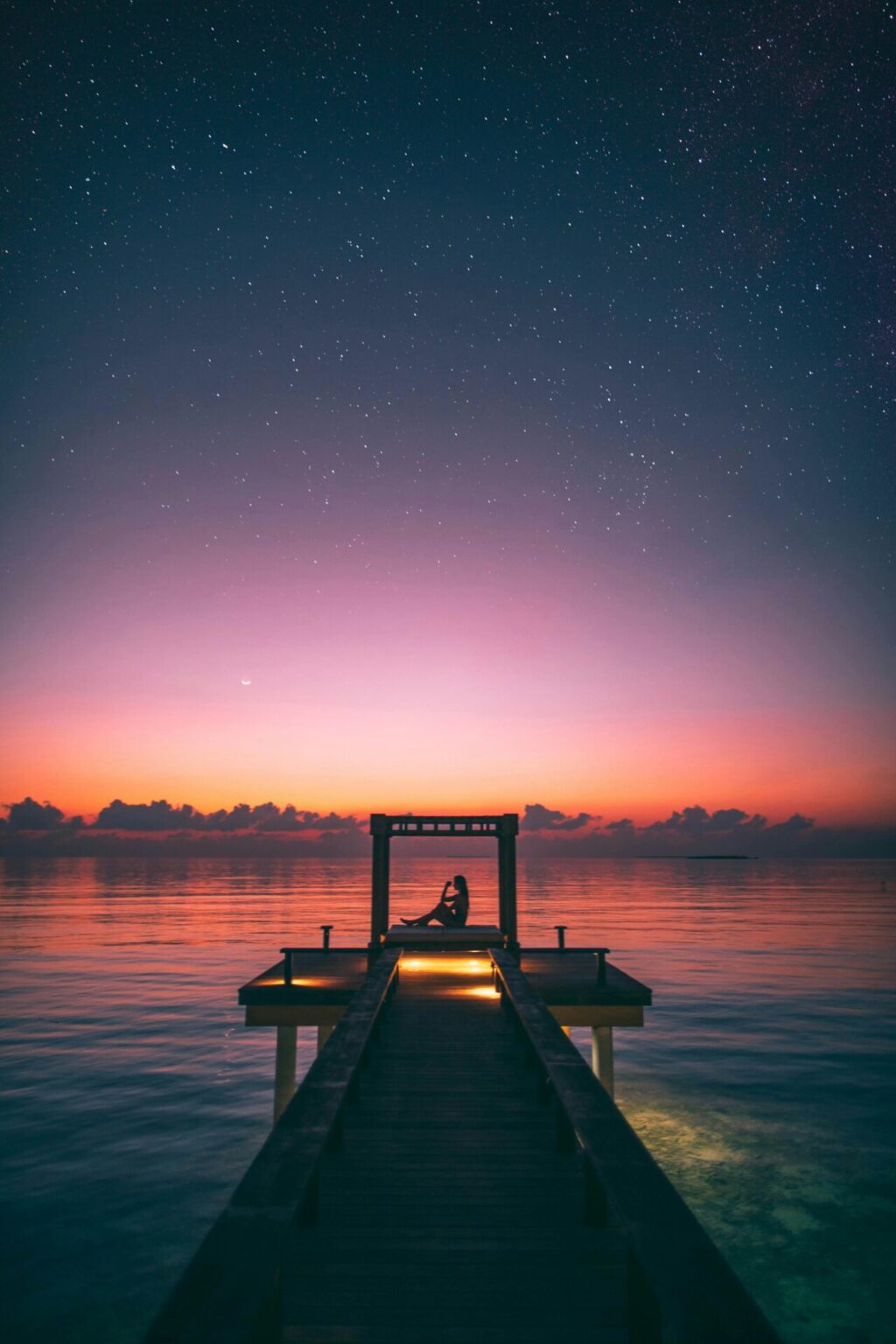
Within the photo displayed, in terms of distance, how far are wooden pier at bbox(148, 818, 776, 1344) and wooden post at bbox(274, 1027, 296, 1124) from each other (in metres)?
7.48

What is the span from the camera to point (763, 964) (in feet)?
130

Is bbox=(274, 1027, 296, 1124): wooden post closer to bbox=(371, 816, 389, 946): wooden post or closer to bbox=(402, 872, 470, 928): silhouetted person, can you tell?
bbox=(371, 816, 389, 946): wooden post

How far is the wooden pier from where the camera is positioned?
3.07 metres

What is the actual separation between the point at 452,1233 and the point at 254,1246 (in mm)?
2306

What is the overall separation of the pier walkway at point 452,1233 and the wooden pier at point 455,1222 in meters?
0.01

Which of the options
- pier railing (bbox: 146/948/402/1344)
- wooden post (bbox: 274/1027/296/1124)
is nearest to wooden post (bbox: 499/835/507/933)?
wooden post (bbox: 274/1027/296/1124)

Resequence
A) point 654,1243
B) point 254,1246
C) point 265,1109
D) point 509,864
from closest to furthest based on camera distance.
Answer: point 254,1246
point 654,1243
point 509,864
point 265,1109

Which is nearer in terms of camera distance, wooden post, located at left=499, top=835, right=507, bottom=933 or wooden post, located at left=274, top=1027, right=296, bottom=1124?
wooden post, located at left=274, top=1027, right=296, bottom=1124

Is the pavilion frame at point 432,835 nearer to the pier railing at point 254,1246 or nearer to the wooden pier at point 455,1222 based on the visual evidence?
the wooden pier at point 455,1222

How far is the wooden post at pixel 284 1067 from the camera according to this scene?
15531mm

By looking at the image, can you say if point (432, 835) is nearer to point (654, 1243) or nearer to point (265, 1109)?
point (265, 1109)

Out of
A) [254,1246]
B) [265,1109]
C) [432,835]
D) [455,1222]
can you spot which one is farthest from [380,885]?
[254,1246]

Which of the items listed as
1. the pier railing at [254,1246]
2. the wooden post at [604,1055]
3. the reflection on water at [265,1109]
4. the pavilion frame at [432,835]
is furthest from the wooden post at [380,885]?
the pier railing at [254,1246]

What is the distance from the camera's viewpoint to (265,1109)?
1889 centimetres
